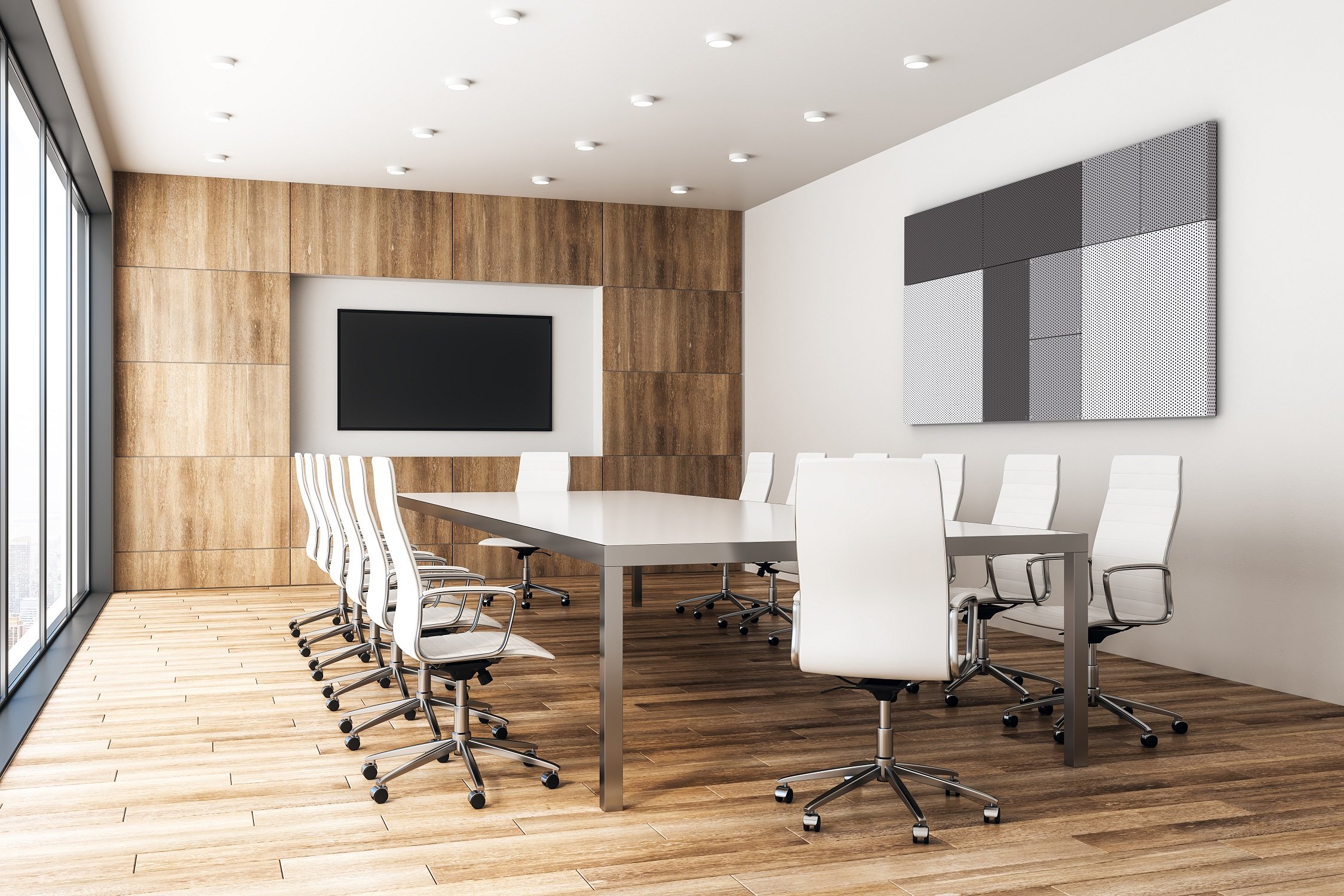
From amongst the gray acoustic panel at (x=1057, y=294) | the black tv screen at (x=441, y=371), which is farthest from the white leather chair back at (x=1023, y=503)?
the black tv screen at (x=441, y=371)

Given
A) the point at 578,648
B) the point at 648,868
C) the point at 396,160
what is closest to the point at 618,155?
the point at 396,160

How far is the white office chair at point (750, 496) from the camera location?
25.3 feet

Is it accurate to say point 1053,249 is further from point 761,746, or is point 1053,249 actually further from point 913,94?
point 761,746

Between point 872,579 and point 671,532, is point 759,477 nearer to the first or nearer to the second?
point 671,532

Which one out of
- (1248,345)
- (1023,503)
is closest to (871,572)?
(1023,503)

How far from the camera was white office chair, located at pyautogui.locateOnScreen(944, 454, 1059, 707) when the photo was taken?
15.9ft

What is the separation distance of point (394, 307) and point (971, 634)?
686 centimetres

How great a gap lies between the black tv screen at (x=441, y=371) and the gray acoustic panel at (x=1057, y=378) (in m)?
4.79

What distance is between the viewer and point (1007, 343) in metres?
6.96

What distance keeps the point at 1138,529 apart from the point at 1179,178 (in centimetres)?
203

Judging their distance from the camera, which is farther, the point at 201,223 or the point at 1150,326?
the point at 201,223

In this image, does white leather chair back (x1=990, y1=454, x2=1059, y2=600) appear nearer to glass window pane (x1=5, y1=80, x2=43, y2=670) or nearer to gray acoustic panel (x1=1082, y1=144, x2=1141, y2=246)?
gray acoustic panel (x1=1082, y1=144, x2=1141, y2=246)

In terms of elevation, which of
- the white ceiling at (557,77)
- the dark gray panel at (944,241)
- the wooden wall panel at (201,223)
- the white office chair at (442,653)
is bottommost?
the white office chair at (442,653)

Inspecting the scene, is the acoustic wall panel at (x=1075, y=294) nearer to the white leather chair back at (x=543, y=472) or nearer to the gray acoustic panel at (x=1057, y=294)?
the gray acoustic panel at (x=1057, y=294)
